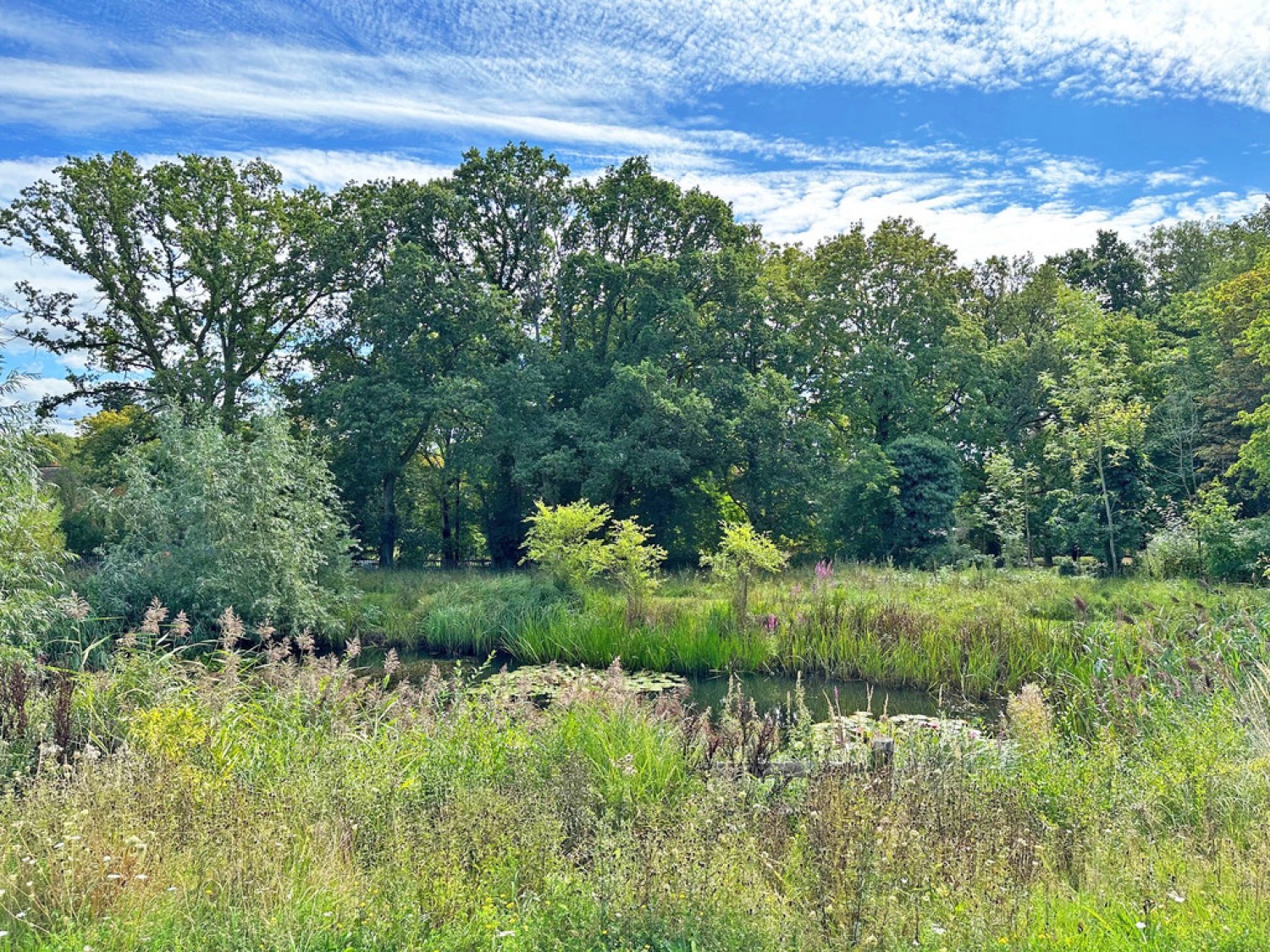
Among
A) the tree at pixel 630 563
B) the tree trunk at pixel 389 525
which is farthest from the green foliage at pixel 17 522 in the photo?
the tree trunk at pixel 389 525

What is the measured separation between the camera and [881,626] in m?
11.5

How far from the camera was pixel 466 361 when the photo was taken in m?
20.9

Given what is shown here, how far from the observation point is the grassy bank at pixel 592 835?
2.93m

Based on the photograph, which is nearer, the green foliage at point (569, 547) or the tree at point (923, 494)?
the green foliage at point (569, 547)

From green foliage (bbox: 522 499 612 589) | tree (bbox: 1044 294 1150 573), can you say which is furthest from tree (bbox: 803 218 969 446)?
green foliage (bbox: 522 499 612 589)

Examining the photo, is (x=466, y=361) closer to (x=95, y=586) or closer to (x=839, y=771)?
(x=95, y=586)

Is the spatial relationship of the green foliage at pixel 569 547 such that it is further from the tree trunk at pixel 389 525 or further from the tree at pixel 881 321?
the tree at pixel 881 321

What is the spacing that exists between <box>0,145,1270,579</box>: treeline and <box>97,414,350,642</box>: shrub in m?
4.27

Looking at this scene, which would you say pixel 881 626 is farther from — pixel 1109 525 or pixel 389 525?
pixel 389 525

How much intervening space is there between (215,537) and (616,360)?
10.9m

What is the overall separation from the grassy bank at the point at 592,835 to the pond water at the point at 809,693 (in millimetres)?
3842

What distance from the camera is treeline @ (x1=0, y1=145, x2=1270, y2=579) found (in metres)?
20.1

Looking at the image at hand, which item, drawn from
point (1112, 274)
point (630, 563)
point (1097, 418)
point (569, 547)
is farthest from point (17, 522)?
point (1112, 274)

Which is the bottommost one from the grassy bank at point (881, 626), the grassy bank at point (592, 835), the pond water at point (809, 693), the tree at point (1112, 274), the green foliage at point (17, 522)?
the pond water at point (809, 693)
